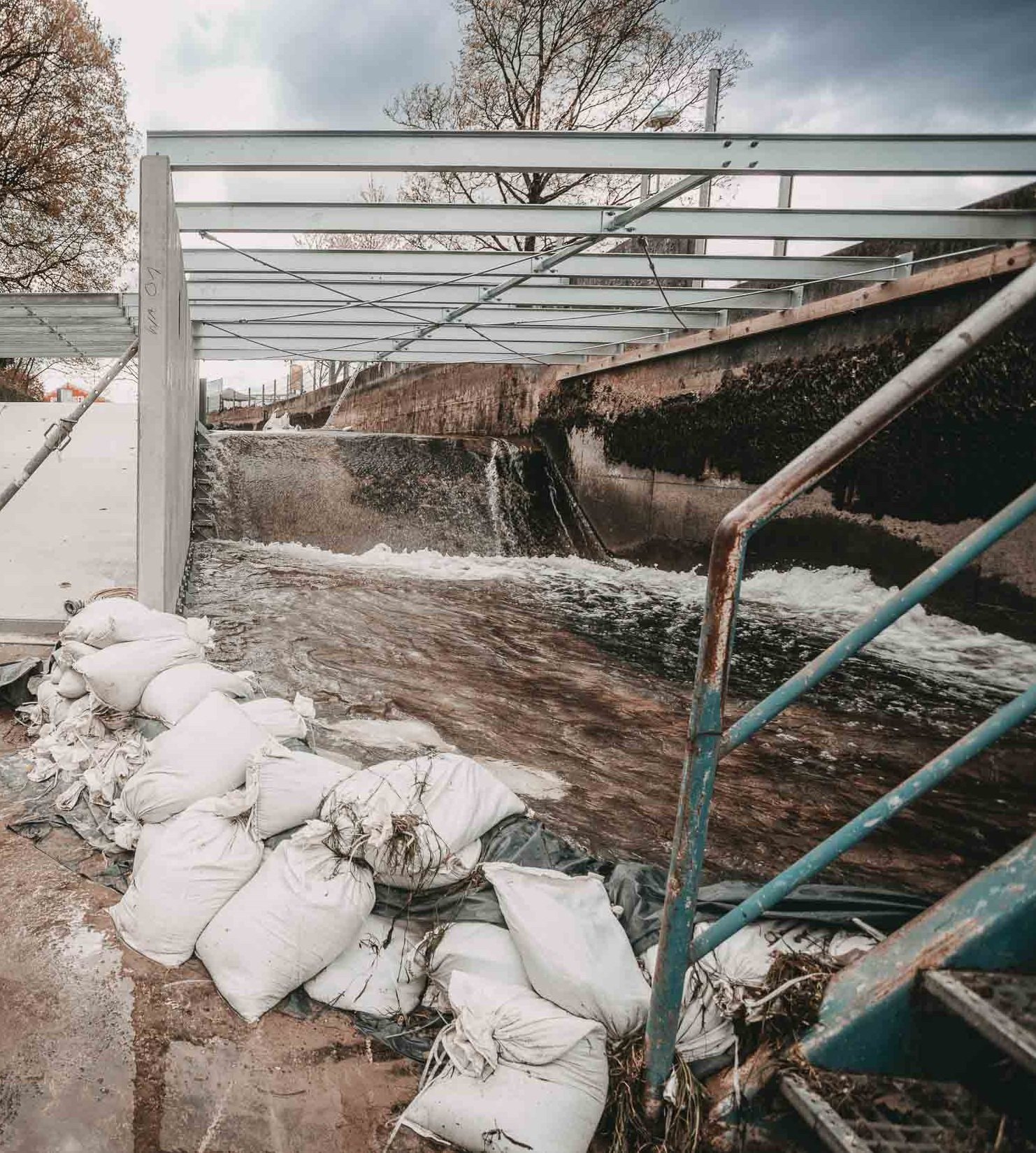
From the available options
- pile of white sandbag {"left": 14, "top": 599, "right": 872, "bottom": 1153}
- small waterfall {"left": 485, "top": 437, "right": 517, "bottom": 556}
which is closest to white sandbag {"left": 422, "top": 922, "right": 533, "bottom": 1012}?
pile of white sandbag {"left": 14, "top": 599, "right": 872, "bottom": 1153}

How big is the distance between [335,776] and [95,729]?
1515 millimetres

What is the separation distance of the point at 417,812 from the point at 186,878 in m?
0.68

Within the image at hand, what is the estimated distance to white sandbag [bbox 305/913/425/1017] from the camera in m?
1.88

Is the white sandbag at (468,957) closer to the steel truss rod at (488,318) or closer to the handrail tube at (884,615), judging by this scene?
the handrail tube at (884,615)

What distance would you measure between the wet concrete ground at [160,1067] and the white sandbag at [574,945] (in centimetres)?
40

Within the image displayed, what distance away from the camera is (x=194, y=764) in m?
2.46

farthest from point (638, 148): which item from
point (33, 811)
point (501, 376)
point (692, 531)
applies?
point (501, 376)

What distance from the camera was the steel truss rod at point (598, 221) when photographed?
5684mm

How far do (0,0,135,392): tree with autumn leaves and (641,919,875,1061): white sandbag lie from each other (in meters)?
17.3

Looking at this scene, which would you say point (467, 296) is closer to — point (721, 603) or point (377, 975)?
point (377, 975)

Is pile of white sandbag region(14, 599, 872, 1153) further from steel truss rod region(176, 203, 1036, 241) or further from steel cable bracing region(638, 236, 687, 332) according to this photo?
steel cable bracing region(638, 236, 687, 332)

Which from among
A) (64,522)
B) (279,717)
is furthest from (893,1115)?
→ (64,522)

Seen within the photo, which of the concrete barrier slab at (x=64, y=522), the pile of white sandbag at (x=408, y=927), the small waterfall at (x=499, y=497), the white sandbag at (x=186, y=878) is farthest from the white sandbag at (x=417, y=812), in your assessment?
the small waterfall at (x=499, y=497)

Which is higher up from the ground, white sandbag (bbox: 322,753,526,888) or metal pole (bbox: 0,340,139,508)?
metal pole (bbox: 0,340,139,508)
